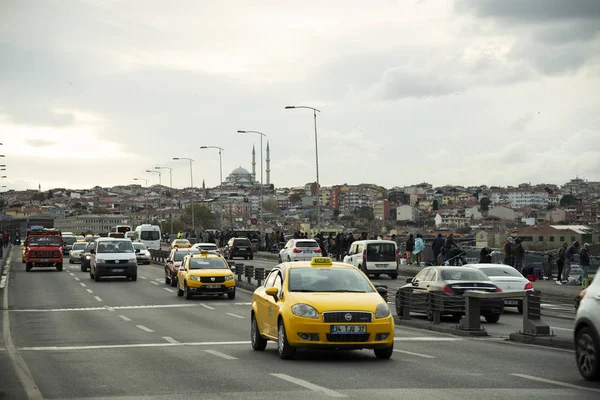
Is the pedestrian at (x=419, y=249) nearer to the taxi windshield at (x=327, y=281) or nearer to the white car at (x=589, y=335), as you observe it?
the taxi windshield at (x=327, y=281)

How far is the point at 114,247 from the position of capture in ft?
145

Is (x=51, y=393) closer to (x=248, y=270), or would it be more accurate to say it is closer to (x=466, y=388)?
(x=466, y=388)

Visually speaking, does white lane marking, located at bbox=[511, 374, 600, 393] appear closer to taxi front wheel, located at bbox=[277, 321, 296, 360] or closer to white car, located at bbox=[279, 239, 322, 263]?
taxi front wheel, located at bbox=[277, 321, 296, 360]

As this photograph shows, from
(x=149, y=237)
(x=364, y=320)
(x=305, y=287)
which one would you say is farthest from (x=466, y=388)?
(x=149, y=237)

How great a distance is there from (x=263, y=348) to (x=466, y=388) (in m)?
5.44

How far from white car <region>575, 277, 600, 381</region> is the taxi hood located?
10.5ft

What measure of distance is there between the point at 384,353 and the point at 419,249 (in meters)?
34.3

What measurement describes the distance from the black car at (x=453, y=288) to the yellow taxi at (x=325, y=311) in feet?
23.4

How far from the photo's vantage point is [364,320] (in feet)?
45.7

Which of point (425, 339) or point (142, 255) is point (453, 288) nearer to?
point (425, 339)

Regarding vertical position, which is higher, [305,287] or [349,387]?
[305,287]

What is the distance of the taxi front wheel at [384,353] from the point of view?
564 inches

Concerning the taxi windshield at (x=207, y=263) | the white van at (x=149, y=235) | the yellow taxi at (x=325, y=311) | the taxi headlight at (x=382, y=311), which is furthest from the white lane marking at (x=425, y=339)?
the white van at (x=149, y=235)

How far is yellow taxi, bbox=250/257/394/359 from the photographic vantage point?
45.6 ft
